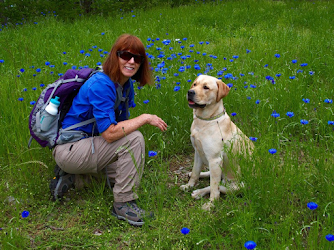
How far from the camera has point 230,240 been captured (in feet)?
8.15

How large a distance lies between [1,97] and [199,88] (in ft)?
8.87

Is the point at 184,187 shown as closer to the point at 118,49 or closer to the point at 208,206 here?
the point at 208,206

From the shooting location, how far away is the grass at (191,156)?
2.54m

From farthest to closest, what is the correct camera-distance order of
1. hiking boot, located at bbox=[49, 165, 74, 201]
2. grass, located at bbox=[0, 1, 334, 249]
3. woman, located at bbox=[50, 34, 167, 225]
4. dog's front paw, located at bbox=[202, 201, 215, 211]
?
hiking boot, located at bbox=[49, 165, 74, 201], dog's front paw, located at bbox=[202, 201, 215, 211], woman, located at bbox=[50, 34, 167, 225], grass, located at bbox=[0, 1, 334, 249]

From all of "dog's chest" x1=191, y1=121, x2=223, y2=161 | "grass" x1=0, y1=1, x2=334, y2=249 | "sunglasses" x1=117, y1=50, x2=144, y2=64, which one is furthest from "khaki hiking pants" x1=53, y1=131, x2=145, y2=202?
"sunglasses" x1=117, y1=50, x2=144, y2=64

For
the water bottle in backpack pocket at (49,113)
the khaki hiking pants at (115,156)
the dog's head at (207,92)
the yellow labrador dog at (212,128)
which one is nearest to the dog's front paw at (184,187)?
the yellow labrador dog at (212,128)

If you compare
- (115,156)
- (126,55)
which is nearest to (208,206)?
(115,156)

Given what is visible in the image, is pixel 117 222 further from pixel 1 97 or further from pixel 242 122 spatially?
pixel 1 97

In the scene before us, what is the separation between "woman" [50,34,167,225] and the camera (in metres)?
2.82

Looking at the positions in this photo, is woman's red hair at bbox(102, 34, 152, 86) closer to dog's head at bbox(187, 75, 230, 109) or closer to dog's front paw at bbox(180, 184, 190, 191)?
dog's head at bbox(187, 75, 230, 109)

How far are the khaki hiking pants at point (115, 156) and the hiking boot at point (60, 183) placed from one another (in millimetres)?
169

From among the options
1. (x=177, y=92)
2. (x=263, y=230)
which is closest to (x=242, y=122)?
(x=177, y=92)

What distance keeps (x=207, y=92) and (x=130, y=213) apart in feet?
4.02

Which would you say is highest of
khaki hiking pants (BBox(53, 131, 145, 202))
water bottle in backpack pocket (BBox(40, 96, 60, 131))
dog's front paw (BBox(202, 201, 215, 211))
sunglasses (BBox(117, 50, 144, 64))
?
sunglasses (BBox(117, 50, 144, 64))
